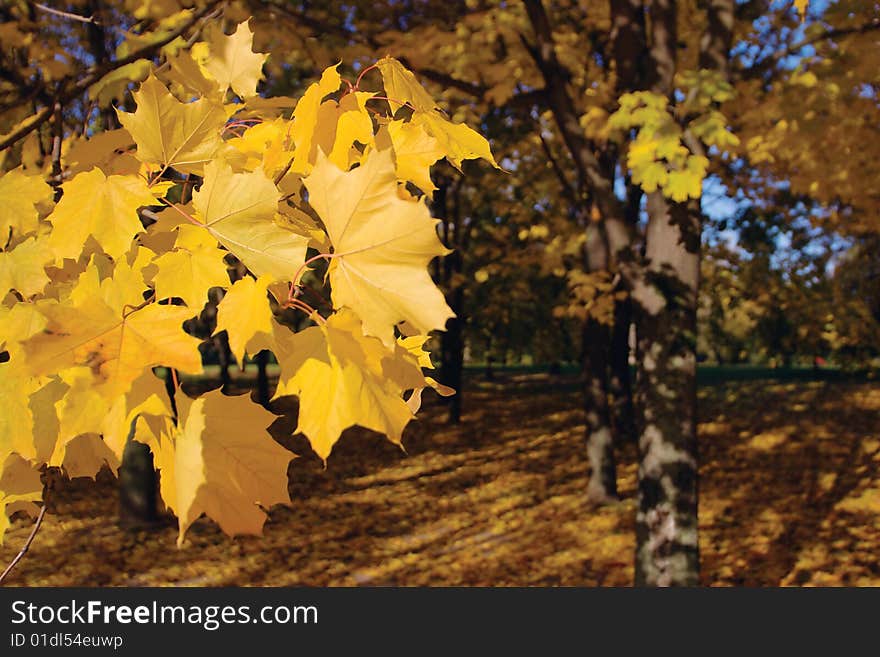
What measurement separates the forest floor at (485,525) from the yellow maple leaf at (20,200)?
6.38m

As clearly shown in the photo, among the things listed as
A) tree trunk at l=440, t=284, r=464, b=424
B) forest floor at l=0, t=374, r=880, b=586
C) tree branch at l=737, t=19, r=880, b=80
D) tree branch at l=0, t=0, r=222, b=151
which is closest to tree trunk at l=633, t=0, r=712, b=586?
tree branch at l=737, t=19, r=880, b=80

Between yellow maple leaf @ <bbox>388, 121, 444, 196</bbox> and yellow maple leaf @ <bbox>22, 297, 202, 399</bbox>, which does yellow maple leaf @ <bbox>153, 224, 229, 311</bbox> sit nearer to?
yellow maple leaf @ <bbox>22, 297, 202, 399</bbox>

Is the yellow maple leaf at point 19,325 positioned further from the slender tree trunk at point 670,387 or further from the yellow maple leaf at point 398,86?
the slender tree trunk at point 670,387

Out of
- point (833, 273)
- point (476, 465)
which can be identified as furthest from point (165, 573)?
point (833, 273)

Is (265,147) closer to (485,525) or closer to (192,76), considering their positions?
(192,76)

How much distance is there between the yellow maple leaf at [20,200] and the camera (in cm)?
107

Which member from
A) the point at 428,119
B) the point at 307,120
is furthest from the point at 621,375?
the point at 307,120

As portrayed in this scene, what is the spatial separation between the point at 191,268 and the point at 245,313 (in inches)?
4.7

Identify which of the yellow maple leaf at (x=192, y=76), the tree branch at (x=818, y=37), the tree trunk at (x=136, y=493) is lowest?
the tree trunk at (x=136, y=493)

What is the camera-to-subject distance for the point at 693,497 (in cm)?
540

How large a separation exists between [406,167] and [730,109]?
275 inches

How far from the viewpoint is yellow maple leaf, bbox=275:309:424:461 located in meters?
0.82

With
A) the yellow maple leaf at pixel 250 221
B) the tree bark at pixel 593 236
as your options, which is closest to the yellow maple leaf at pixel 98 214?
the yellow maple leaf at pixel 250 221

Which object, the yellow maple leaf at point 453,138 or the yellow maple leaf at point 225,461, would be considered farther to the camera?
the yellow maple leaf at point 453,138
